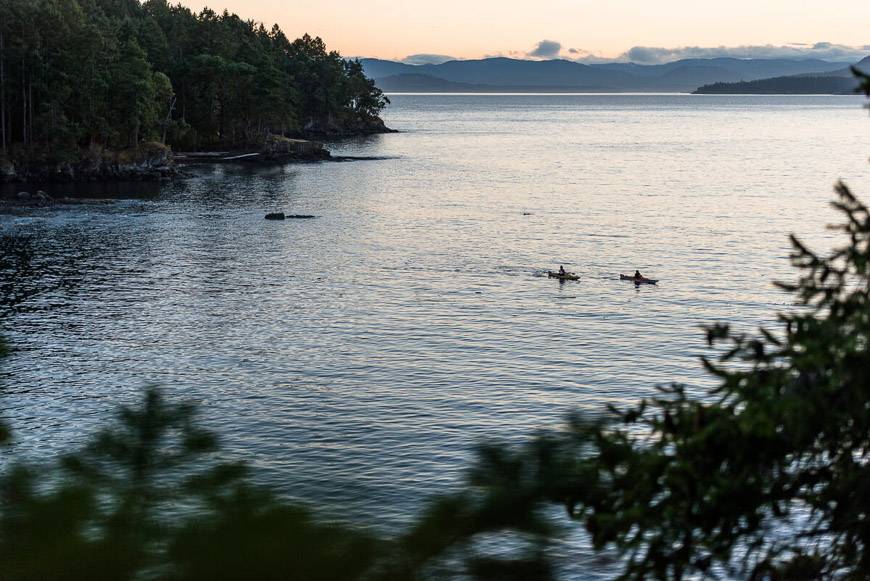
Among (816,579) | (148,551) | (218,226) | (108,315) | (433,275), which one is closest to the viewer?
(148,551)

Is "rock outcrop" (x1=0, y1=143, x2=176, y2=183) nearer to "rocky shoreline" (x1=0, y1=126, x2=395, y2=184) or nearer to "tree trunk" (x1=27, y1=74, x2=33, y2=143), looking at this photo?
"rocky shoreline" (x1=0, y1=126, x2=395, y2=184)

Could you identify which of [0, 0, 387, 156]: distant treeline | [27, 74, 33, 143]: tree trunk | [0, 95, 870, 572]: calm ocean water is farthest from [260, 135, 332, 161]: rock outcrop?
[27, 74, 33, 143]: tree trunk

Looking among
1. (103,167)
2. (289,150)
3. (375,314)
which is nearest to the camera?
(375,314)

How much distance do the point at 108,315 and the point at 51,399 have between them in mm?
14185

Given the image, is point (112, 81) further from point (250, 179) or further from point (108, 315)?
point (108, 315)

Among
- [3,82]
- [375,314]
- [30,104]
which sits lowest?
[375,314]

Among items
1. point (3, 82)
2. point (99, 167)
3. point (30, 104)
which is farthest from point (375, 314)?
point (3, 82)

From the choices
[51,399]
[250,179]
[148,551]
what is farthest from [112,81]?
Answer: [148,551]

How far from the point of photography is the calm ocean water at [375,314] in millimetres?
32625

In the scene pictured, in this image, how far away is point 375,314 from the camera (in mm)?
50219

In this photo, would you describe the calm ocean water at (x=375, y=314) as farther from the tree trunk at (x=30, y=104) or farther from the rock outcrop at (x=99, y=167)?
the tree trunk at (x=30, y=104)

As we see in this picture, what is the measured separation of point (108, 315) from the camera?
49.3 m

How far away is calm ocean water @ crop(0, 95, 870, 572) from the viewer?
32625 mm

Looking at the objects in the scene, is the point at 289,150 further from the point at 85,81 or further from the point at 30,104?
the point at 30,104
